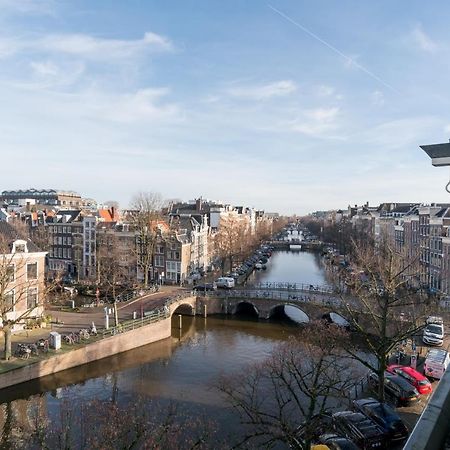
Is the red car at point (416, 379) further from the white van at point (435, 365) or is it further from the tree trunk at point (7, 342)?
the tree trunk at point (7, 342)

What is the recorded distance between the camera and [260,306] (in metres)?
56.3

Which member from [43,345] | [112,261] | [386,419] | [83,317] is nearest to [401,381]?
→ [386,419]

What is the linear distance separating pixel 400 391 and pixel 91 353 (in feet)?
78.0

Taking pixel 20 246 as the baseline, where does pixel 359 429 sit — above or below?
below

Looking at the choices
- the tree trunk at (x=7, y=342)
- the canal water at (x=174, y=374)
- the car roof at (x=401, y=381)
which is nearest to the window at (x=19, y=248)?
the tree trunk at (x=7, y=342)

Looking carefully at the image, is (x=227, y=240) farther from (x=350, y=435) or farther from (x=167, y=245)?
(x=350, y=435)

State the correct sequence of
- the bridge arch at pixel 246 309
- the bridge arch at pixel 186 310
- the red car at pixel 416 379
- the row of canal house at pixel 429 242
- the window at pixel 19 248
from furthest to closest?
the row of canal house at pixel 429 242
the bridge arch at pixel 246 309
the bridge arch at pixel 186 310
the window at pixel 19 248
the red car at pixel 416 379

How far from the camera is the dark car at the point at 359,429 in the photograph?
21.6 m

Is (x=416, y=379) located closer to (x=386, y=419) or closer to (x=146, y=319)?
(x=386, y=419)

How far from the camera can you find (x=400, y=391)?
26.9 m

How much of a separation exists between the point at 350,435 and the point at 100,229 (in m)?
61.4

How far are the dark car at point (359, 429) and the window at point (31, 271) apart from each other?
33031 millimetres

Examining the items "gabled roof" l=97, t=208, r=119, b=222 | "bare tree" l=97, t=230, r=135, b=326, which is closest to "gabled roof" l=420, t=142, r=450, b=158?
"bare tree" l=97, t=230, r=135, b=326

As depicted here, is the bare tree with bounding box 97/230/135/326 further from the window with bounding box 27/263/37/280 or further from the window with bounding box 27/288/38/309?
the window with bounding box 27/288/38/309
